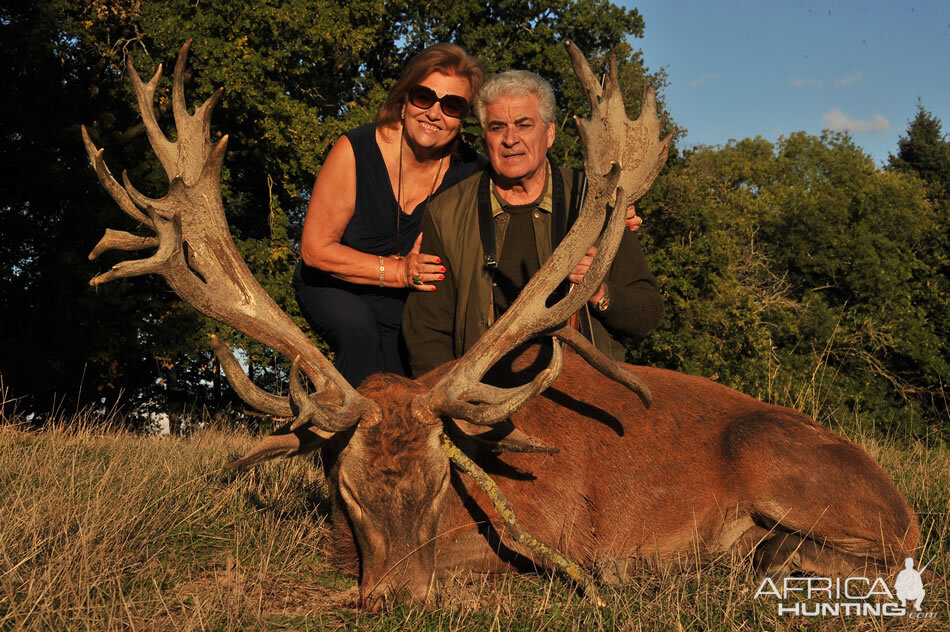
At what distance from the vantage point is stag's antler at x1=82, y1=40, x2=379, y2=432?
400 centimetres

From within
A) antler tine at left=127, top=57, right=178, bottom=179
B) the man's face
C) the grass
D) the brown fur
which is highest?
the man's face

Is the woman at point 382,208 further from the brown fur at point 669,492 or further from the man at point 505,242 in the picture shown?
the brown fur at point 669,492

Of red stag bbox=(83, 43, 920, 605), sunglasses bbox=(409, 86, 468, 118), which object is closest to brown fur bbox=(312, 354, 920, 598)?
red stag bbox=(83, 43, 920, 605)

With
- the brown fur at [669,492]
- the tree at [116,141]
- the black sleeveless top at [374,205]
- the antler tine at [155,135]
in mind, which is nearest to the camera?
the brown fur at [669,492]

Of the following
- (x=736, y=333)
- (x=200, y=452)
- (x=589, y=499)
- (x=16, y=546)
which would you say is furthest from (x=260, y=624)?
(x=736, y=333)

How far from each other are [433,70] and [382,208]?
1073 mm

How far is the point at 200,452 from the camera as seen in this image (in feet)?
22.8

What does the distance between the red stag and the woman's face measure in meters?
1.15

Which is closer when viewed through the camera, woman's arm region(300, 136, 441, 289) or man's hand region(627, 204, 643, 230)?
man's hand region(627, 204, 643, 230)

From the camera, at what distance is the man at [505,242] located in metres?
5.31

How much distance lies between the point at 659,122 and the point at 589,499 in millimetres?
2543

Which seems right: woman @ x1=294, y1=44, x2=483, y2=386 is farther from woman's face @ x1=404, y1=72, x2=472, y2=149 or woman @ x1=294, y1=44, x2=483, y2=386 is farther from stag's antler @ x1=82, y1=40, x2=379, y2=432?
stag's antler @ x1=82, y1=40, x2=379, y2=432

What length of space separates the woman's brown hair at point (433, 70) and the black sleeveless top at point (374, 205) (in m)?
0.26

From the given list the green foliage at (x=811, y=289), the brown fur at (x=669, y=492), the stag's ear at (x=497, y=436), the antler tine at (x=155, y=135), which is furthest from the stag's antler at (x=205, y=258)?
the green foliage at (x=811, y=289)
